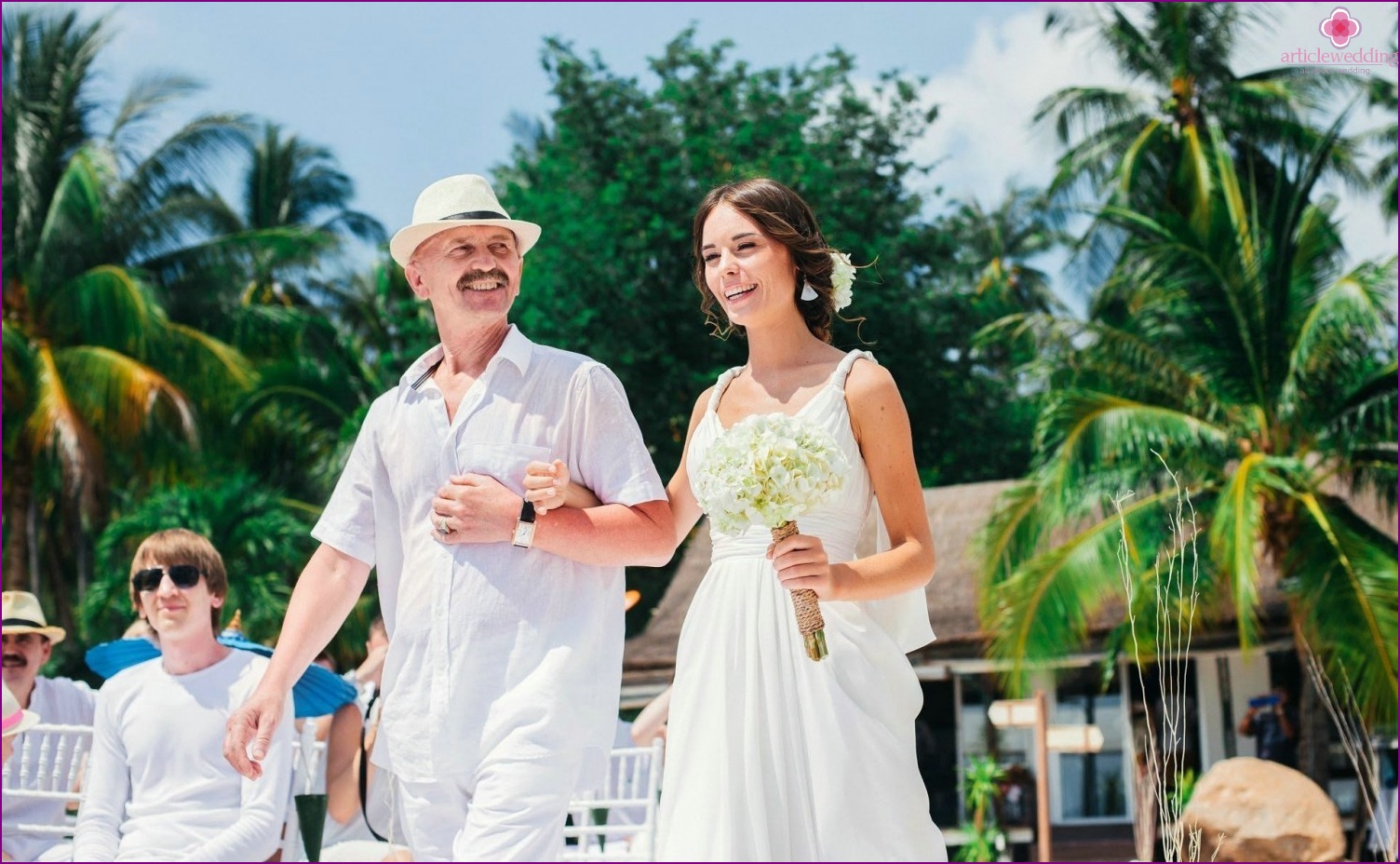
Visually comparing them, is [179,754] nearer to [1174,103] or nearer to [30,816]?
[30,816]

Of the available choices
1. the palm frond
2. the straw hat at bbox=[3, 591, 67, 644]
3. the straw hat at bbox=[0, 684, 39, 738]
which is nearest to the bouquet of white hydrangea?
the straw hat at bbox=[0, 684, 39, 738]

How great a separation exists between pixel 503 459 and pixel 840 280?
1.18 meters

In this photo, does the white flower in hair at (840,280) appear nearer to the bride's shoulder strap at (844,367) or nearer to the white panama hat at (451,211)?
the bride's shoulder strap at (844,367)

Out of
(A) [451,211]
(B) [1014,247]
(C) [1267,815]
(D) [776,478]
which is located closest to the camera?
(D) [776,478]

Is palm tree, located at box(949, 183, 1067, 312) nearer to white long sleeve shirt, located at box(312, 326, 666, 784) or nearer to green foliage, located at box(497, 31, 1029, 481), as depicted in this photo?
green foliage, located at box(497, 31, 1029, 481)

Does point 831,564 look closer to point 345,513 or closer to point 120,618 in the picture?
point 345,513

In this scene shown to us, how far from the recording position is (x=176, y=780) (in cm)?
593

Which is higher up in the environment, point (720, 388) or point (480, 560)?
point (720, 388)

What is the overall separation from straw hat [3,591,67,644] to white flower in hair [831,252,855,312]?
5192 mm

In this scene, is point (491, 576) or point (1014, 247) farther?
point (1014, 247)

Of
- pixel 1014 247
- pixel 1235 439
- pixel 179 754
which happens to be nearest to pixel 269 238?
pixel 1235 439

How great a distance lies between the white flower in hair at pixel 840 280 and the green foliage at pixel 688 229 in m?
18.9

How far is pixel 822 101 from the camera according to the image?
93.3 feet

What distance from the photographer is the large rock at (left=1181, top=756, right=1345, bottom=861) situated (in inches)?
605
